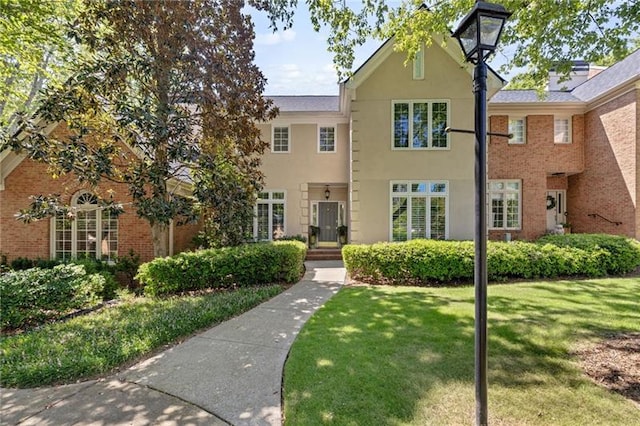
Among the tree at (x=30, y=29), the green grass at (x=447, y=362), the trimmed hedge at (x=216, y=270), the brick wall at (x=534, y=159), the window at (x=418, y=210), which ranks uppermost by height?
the tree at (x=30, y=29)

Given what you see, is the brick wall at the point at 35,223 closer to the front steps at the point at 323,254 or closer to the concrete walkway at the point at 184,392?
the front steps at the point at 323,254

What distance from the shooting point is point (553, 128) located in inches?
594

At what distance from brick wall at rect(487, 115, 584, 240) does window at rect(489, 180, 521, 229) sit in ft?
0.79

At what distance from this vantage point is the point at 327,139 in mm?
16141

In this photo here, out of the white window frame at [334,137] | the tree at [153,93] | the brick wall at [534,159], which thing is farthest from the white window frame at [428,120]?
the tree at [153,93]

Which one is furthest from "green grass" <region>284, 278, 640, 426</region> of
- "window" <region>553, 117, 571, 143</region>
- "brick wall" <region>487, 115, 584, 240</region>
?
"window" <region>553, 117, 571, 143</region>

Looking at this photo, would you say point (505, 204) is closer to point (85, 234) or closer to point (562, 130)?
point (562, 130)

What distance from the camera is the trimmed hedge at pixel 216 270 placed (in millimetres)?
8383

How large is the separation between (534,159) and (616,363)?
44.0ft

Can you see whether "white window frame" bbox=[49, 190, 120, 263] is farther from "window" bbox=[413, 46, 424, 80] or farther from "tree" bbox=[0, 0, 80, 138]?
"window" bbox=[413, 46, 424, 80]

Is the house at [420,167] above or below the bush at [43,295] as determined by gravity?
above

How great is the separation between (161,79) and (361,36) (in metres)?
Result: 5.29

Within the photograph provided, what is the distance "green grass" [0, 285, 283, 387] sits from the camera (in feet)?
13.4

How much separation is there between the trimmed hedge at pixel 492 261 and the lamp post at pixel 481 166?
6396 millimetres
